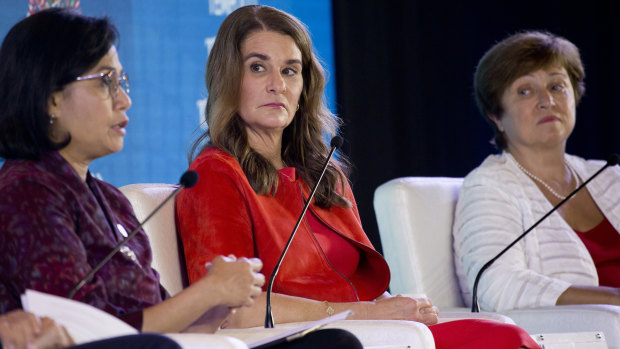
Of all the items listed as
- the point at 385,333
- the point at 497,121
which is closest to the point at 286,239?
the point at 385,333

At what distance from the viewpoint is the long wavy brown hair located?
2.26 meters

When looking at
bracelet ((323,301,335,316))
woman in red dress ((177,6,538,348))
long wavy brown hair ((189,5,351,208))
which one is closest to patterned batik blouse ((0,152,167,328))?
woman in red dress ((177,6,538,348))

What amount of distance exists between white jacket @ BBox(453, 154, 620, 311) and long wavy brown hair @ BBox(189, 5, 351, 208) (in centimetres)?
49

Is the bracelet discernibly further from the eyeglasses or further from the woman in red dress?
the eyeglasses

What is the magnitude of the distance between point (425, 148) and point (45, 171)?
298 centimetres

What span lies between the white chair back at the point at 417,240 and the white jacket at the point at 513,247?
0.05m

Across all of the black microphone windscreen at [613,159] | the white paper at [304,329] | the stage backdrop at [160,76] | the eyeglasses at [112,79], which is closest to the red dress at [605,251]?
the black microphone windscreen at [613,159]

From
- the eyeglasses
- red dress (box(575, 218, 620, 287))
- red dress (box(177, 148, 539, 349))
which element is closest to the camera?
the eyeglasses

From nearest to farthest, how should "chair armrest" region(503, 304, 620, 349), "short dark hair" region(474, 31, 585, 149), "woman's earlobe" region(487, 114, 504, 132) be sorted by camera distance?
"chair armrest" region(503, 304, 620, 349) < "short dark hair" region(474, 31, 585, 149) < "woman's earlobe" region(487, 114, 504, 132)

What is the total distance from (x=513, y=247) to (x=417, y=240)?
12.2 inches

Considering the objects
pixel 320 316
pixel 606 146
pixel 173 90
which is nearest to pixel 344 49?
pixel 173 90

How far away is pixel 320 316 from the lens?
202cm

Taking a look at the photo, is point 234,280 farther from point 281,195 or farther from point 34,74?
point 281,195

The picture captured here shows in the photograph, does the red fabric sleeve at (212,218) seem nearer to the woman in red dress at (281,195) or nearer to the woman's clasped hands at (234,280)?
the woman in red dress at (281,195)
